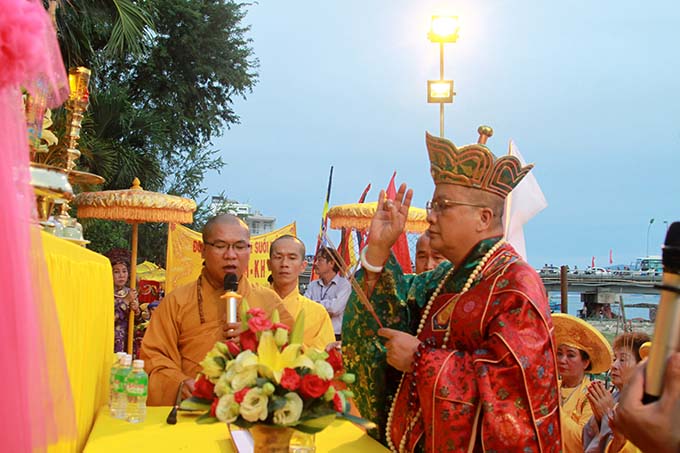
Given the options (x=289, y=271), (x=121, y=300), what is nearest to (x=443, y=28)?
(x=289, y=271)

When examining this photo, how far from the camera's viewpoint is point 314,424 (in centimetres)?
208

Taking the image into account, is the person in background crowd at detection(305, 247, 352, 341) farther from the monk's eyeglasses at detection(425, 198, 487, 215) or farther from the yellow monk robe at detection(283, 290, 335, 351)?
the monk's eyeglasses at detection(425, 198, 487, 215)

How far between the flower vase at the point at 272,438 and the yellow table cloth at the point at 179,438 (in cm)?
61

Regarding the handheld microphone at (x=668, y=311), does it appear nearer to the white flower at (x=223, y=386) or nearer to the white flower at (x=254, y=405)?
the white flower at (x=254, y=405)

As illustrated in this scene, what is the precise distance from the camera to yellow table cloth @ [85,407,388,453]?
111 inches

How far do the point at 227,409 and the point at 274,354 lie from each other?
221mm

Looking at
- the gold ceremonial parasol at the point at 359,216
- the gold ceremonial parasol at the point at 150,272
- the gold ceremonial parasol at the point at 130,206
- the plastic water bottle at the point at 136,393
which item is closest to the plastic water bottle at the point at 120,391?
the plastic water bottle at the point at 136,393

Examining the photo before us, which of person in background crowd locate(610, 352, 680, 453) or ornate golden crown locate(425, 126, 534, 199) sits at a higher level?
ornate golden crown locate(425, 126, 534, 199)

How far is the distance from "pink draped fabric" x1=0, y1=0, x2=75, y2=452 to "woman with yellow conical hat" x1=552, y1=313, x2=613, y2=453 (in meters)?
3.45

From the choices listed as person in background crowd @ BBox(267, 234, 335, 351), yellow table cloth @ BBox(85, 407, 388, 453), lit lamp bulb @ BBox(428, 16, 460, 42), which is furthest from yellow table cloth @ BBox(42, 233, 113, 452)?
lit lamp bulb @ BBox(428, 16, 460, 42)

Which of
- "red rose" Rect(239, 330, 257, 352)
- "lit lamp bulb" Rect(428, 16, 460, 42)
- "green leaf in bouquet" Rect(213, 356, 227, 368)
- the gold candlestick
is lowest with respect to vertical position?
"green leaf in bouquet" Rect(213, 356, 227, 368)

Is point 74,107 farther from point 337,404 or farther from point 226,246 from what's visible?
point 337,404

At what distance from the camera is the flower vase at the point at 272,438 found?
6.86 feet

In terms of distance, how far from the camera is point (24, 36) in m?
1.38
